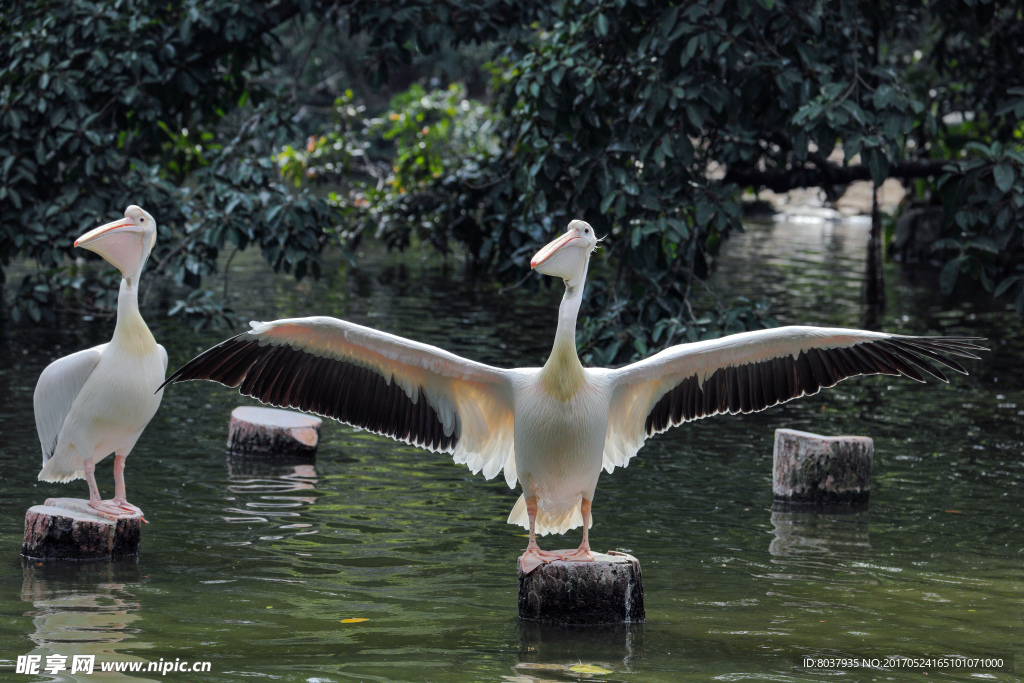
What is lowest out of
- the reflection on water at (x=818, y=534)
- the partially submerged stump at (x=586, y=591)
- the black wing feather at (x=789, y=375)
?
the reflection on water at (x=818, y=534)

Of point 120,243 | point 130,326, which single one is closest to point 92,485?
point 130,326

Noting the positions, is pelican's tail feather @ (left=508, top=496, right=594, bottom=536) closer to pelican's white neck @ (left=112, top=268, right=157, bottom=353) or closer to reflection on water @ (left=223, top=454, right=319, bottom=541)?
reflection on water @ (left=223, top=454, right=319, bottom=541)

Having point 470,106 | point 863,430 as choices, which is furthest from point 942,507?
point 470,106

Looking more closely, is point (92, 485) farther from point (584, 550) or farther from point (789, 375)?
point (789, 375)

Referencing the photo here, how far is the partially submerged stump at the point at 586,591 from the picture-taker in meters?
4.91

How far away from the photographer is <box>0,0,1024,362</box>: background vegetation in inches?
328

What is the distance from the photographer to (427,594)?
5398 mm

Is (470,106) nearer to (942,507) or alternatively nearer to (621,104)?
(621,104)

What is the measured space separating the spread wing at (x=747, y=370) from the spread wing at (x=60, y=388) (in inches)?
109

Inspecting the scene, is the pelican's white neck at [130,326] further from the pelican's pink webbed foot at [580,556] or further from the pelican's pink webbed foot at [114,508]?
the pelican's pink webbed foot at [580,556]

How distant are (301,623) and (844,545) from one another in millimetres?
3174

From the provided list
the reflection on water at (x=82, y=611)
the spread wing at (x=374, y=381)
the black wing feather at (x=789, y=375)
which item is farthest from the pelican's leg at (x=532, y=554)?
the reflection on water at (x=82, y=611)

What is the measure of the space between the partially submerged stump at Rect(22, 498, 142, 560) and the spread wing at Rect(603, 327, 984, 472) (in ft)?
8.30

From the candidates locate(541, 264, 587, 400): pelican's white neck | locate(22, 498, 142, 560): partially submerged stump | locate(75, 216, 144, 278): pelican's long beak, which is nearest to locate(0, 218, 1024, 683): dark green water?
locate(22, 498, 142, 560): partially submerged stump
